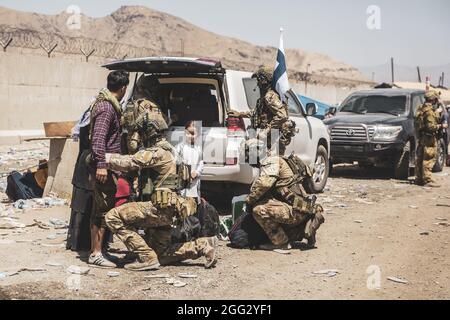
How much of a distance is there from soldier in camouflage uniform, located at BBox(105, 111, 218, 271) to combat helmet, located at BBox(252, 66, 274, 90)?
176 cm

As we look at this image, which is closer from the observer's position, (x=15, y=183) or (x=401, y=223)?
(x=401, y=223)

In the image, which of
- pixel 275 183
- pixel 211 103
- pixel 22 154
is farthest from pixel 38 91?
pixel 275 183

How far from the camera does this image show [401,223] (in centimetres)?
782

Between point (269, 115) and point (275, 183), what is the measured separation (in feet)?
2.93

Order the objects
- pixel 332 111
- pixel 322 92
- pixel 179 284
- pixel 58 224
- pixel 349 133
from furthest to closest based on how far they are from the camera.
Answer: pixel 322 92 < pixel 332 111 < pixel 349 133 < pixel 58 224 < pixel 179 284

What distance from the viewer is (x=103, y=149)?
536 cm

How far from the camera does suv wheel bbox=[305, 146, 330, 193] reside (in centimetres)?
999

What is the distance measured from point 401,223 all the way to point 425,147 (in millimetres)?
3782

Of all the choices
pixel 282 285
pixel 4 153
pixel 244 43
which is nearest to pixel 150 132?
pixel 282 285

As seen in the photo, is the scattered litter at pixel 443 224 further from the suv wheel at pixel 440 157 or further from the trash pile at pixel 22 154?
the trash pile at pixel 22 154

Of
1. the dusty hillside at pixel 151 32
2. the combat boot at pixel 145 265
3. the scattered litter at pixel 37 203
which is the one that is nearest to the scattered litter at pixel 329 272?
the combat boot at pixel 145 265

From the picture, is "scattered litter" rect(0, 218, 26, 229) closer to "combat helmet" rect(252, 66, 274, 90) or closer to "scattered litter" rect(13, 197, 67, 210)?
"scattered litter" rect(13, 197, 67, 210)

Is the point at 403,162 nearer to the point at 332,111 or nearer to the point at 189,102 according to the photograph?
the point at 332,111

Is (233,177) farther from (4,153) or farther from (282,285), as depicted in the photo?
(4,153)
